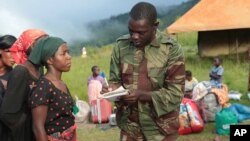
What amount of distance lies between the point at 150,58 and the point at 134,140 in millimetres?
582

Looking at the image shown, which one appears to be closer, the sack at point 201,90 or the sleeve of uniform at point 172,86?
the sleeve of uniform at point 172,86

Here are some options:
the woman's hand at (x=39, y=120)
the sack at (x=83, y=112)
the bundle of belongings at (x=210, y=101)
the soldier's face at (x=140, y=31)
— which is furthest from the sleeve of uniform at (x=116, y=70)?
the sack at (x=83, y=112)

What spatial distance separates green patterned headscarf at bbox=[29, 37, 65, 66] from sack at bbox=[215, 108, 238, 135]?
4.13 m

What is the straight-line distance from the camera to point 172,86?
321cm

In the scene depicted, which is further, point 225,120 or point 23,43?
point 225,120

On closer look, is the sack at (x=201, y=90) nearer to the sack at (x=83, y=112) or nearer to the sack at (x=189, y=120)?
the sack at (x=189, y=120)

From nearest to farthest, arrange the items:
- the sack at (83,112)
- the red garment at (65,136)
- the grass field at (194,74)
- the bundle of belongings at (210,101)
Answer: the red garment at (65,136)
the grass field at (194,74)
the bundle of belongings at (210,101)
the sack at (83,112)

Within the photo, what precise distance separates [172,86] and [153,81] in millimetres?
132

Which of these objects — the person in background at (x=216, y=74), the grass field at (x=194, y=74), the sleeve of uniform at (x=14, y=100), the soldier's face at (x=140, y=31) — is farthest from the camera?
the person in background at (x=216, y=74)

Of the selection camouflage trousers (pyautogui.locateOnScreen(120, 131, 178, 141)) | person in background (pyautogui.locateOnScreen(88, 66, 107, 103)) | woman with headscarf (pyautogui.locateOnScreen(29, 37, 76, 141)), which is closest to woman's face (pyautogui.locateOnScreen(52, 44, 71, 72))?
woman with headscarf (pyautogui.locateOnScreen(29, 37, 76, 141))

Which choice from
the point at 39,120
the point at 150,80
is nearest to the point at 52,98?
the point at 39,120

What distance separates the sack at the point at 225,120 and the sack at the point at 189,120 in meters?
0.24

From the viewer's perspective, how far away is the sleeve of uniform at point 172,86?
3.18 m

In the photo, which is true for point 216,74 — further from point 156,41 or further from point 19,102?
point 19,102
